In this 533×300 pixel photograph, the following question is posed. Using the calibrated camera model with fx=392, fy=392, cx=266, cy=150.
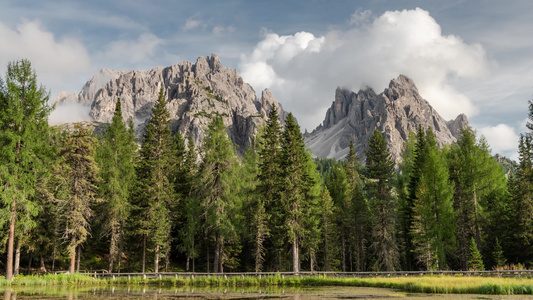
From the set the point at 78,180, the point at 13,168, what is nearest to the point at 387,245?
the point at 78,180

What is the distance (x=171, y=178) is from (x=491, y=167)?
122 feet

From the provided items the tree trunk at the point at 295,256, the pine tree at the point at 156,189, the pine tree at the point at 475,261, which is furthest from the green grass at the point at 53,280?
the pine tree at the point at 475,261

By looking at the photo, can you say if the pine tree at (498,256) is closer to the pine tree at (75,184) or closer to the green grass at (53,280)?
the green grass at (53,280)

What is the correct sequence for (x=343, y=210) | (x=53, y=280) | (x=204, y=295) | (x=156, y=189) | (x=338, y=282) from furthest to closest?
1. (x=343, y=210)
2. (x=156, y=189)
3. (x=338, y=282)
4. (x=53, y=280)
5. (x=204, y=295)

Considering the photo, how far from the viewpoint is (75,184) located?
3559 cm

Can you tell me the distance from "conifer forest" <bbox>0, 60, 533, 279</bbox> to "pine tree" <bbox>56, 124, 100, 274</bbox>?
113mm

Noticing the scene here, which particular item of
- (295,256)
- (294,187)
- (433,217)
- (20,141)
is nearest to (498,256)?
(433,217)

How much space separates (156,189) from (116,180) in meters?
4.02

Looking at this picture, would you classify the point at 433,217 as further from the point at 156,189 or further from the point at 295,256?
the point at 156,189

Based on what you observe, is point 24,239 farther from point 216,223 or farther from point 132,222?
point 216,223

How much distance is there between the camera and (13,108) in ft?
97.0

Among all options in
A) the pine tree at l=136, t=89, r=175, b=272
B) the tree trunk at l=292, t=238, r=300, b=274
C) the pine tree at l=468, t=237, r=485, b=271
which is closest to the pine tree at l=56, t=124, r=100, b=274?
the pine tree at l=136, t=89, r=175, b=272

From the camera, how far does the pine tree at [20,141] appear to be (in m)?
28.7

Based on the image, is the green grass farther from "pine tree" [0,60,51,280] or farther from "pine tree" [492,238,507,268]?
"pine tree" [492,238,507,268]
